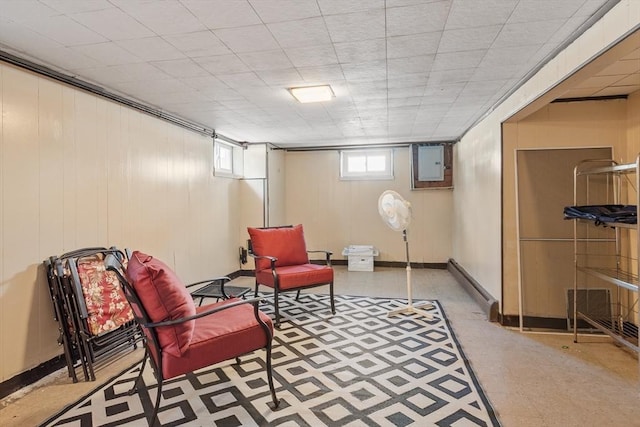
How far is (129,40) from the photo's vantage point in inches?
83.4

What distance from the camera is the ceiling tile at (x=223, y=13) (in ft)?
5.68

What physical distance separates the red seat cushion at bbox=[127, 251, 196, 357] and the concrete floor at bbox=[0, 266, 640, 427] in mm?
924

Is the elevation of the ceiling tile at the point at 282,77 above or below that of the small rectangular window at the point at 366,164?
above

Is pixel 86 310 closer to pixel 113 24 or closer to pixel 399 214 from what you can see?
pixel 113 24

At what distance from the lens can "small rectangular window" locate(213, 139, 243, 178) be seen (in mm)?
5133

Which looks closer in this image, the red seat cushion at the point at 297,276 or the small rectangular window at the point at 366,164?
the red seat cushion at the point at 297,276

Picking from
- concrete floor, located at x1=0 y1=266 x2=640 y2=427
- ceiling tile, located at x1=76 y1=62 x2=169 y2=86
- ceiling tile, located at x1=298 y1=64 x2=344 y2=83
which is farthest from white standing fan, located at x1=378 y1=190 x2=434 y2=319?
ceiling tile, located at x1=76 y1=62 x2=169 y2=86

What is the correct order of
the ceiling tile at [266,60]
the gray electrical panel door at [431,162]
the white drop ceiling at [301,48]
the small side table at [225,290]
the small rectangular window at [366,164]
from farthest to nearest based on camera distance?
the small rectangular window at [366,164] → the gray electrical panel door at [431,162] → the small side table at [225,290] → the ceiling tile at [266,60] → the white drop ceiling at [301,48]

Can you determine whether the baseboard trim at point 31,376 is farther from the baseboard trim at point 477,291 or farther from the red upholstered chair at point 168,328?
the baseboard trim at point 477,291

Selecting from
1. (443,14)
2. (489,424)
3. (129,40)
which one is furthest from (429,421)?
(129,40)

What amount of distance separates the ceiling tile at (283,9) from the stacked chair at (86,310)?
7.05ft

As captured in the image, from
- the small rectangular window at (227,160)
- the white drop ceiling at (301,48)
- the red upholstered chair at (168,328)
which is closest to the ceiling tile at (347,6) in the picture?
the white drop ceiling at (301,48)

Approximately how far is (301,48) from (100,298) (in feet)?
7.77

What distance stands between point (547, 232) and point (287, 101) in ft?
9.39
